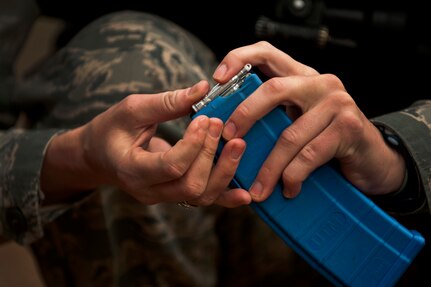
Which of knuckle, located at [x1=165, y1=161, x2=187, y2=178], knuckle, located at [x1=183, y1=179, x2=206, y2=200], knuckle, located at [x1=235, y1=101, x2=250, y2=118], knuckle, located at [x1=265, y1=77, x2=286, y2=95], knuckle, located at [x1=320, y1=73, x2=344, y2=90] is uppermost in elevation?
knuckle, located at [x1=265, y1=77, x2=286, y2=95]

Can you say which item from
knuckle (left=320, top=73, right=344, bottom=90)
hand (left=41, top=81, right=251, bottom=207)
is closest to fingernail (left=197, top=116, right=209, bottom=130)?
hand (left=41, top=81, right=251, bottom=207)

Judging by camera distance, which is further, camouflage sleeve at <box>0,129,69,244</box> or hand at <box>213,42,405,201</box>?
camouflage sleeve at <box>0,129,69,244</box>

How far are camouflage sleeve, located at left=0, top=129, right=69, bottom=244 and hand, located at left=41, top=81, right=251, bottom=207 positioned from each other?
0.21 feet

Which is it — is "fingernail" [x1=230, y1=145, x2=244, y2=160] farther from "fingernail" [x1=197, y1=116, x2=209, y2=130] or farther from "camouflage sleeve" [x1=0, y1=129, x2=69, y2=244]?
"camouflage sleeve" [x1=0, y1=129, x2=69, y2=244]

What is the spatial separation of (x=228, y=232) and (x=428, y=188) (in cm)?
25

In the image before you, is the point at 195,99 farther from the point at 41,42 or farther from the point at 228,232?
the point at 41,42

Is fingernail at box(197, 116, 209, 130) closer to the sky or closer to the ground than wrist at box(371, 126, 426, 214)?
closer to the sky

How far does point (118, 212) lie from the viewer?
622 mm

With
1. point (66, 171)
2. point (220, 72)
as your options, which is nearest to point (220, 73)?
point (220, 72)

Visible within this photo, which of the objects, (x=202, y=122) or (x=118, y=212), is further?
(x=118, y=212)

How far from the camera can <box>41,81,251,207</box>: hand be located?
43cm

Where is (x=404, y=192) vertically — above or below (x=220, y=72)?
below

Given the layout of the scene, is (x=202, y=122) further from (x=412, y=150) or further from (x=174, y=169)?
(x=412, y=150)

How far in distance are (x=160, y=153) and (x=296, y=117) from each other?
4.3 inches
